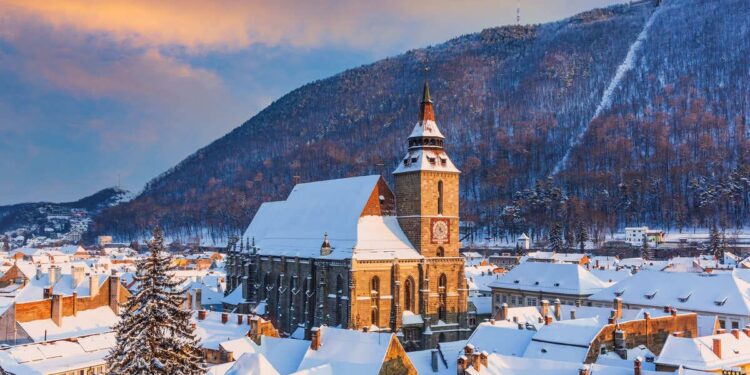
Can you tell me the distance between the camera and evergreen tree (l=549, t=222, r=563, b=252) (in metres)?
139

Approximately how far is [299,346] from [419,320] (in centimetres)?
1975

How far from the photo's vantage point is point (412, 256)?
55.9m

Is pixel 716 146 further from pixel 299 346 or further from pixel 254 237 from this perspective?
pixel 299 346

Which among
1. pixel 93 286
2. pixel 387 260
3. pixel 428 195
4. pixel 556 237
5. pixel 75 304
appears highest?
pixel 428 195

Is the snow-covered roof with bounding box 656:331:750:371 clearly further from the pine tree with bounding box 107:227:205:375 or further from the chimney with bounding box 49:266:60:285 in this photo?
the chimney with bounding box 49:266:60:285

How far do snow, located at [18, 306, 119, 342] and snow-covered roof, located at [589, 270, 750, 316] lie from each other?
44157 mm

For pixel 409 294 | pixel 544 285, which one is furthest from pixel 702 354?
pixel 544 285

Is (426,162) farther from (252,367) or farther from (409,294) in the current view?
(252,367)

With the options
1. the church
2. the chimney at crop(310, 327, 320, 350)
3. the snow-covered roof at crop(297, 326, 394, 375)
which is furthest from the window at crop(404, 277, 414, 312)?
the chimney at crop(310, 327, 320, 350)

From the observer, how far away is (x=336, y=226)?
5919 cm

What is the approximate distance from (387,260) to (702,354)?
26.1 metres

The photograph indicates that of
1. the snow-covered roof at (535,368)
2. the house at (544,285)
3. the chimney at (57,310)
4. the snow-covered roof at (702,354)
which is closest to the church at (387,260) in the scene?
the house at (544,285)

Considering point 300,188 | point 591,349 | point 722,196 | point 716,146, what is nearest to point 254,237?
point 300,188

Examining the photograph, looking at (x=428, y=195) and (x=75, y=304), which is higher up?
(x=428, y=195)
